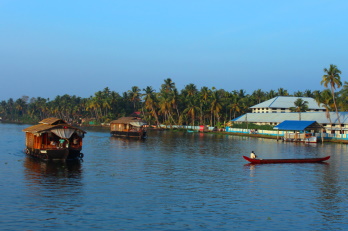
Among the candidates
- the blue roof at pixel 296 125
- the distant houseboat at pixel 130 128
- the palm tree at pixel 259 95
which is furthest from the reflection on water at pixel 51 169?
the palm tree at pixel 259 95

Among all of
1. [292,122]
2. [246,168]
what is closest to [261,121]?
[292,122]

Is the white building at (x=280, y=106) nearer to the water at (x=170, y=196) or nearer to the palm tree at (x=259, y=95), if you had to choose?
the palm tree at (x=259, y=95)

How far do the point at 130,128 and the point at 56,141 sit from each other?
45377mm

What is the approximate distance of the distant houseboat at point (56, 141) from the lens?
4022cm

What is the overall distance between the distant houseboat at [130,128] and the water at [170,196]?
38929 mm

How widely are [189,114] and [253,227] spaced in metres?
105

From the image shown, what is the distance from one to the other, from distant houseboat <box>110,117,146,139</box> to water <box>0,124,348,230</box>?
38929mm

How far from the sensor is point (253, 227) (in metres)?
21.0

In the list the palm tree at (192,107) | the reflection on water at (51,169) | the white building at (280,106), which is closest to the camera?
the reflection on water at (51,169)

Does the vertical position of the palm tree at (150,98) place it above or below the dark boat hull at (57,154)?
above

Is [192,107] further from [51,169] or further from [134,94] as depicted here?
[51,169]

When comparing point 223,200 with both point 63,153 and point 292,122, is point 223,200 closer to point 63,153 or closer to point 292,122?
point 63,153

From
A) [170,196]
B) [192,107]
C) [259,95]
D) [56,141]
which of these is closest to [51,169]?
[56,141]

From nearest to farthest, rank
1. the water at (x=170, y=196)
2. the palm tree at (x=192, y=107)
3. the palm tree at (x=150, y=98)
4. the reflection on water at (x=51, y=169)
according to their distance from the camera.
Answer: the water at (x=170, y=196)
the reflection on water at (x=51, y=169)
the palm tree at (x=192, y=107)
the palm tree at (x=150, y=98)
